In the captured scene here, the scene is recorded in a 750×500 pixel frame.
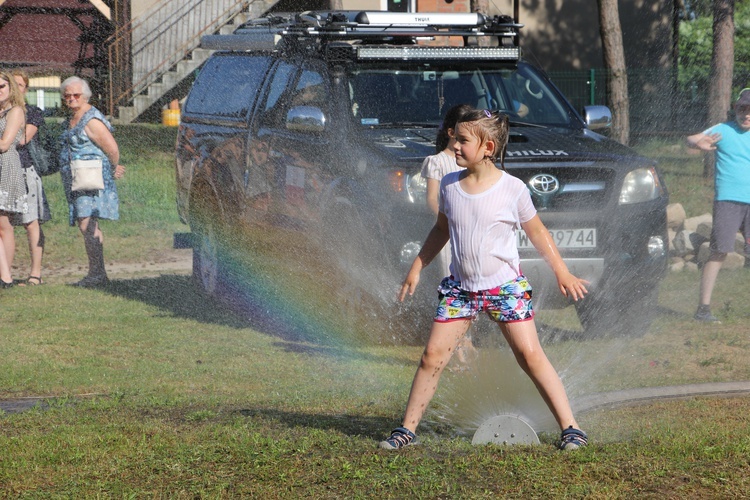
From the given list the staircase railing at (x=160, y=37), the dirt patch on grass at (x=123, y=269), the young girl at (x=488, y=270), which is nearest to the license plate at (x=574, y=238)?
the young girl at (x=488, y=270)

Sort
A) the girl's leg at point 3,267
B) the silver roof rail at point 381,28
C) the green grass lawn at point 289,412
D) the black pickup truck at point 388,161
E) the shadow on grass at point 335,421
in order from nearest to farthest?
the green grass lawn at point 289,412 → the shadow on grass at point 335,421 → the black pickup truck at point 388,161 → the silver roof rail at point 381,28 → the girl's leg at point 3,267

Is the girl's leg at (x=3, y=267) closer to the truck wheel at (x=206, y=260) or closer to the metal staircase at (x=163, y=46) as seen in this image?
the truck wheel at (x=206, y=260)

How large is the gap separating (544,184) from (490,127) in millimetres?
2918

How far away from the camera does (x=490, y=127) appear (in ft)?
16.6

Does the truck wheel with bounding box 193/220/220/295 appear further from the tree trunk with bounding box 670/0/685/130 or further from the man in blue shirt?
the tree trunk with bounding box 670/0/685/130

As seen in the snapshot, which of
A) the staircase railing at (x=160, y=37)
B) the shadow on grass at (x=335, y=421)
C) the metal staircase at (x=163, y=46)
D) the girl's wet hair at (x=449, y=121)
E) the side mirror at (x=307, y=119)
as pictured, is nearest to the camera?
the shadow on grass at (x=335, y=421)

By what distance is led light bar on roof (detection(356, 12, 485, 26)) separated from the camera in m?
8.98

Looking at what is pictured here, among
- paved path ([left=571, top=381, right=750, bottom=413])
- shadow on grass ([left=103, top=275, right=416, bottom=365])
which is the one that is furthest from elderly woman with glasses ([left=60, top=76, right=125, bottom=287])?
paved path ([left=571, top=381, right=750, bottom=413])

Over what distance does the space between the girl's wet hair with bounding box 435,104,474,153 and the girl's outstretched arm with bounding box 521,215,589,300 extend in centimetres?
137

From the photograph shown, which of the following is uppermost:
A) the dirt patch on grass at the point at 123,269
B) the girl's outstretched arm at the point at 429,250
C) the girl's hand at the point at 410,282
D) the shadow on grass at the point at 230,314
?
the girl's outstretched arm at the point at 429,250

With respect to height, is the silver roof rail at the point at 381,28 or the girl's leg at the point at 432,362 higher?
the silver roof rail at the point at 381,28

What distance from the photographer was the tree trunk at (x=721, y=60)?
64.0ft

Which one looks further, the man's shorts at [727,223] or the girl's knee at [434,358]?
the man's shorts at [727,223]

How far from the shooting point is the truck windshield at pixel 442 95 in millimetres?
8555
